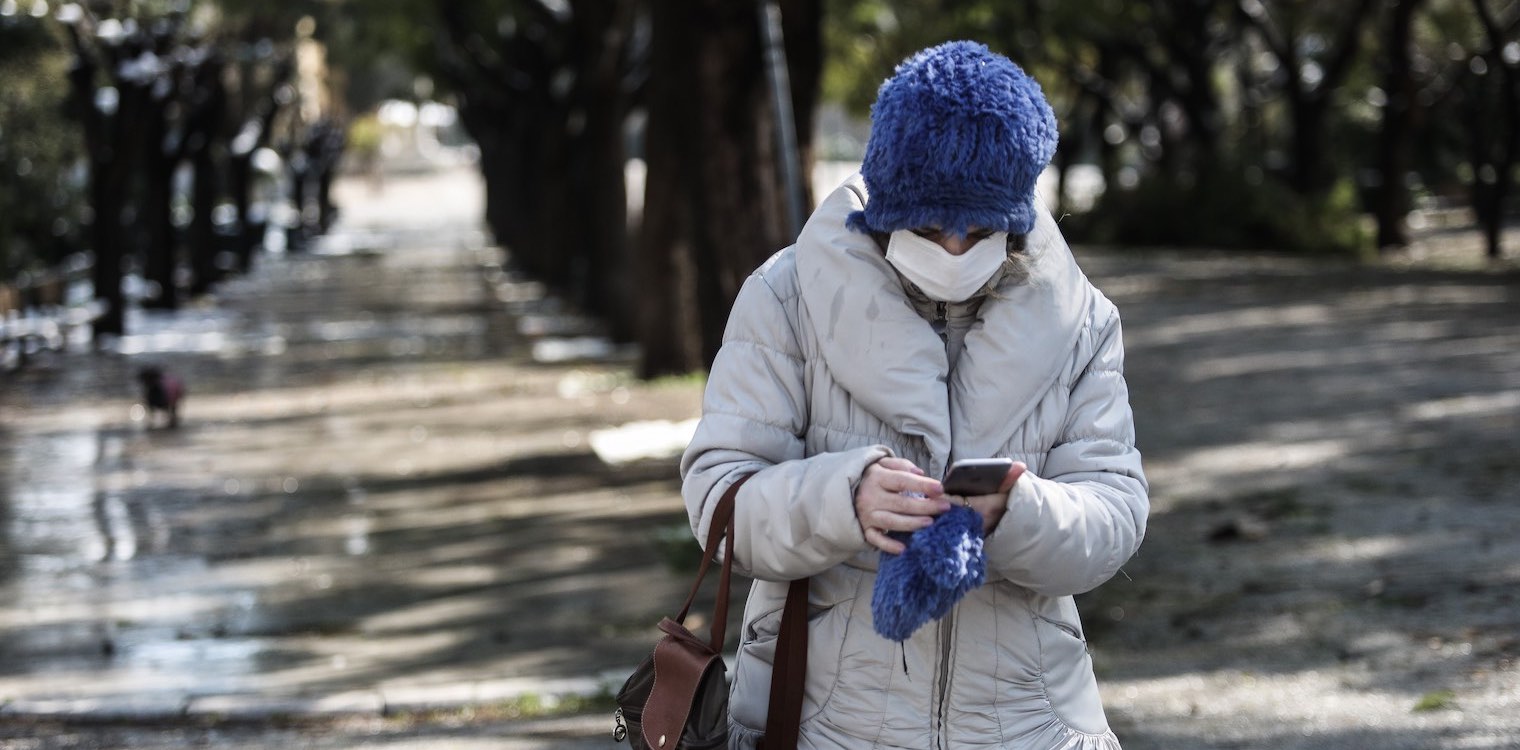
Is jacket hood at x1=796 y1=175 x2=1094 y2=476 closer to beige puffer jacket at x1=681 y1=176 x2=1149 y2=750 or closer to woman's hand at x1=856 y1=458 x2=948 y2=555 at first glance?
beige puffer jacket at x1=681 y1=176 x2=1149 y2=750

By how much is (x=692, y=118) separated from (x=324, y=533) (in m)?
3.52

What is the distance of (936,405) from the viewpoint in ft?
9.06

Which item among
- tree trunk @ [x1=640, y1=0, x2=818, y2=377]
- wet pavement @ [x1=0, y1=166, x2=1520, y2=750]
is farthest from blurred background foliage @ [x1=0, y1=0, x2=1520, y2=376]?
wet pavement @ [x1=0, y1=166, x2=1520, y2=750]

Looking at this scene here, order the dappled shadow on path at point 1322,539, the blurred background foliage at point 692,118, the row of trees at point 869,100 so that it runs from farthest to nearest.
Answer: the blurred background foliage at point 692,118 < the row of trees at point 869,100 < the dappled shadow on path at point 1322,539

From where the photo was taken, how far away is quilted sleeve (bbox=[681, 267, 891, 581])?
2.70m

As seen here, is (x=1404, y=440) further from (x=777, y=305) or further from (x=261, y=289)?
(x=261, y=289)

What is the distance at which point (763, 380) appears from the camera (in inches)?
111

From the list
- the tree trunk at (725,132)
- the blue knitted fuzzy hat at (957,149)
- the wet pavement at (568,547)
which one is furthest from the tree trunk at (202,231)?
the blue knitted fuzzy hat at (957,149)

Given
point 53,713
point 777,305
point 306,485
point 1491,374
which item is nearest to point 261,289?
point 306,485

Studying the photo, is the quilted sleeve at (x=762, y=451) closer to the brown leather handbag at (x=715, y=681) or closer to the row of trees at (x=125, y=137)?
the brown leather handbag at (x=715, y=681)

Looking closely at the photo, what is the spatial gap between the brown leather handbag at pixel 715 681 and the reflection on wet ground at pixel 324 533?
4.23 metres

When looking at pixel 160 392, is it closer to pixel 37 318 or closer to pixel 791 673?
pixel 37 318

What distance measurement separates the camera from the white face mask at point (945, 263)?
2736mm

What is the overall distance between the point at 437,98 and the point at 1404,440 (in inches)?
1510
